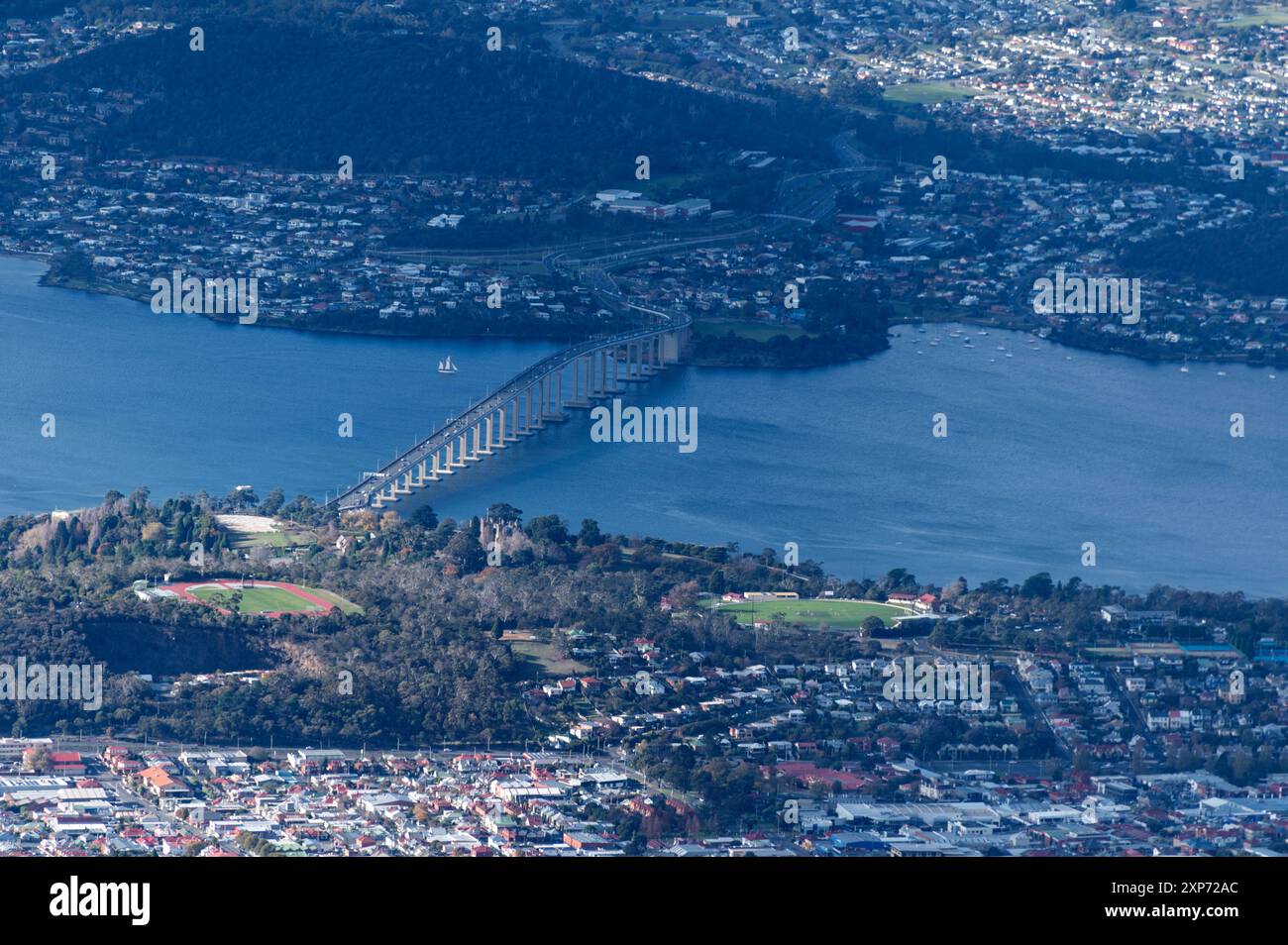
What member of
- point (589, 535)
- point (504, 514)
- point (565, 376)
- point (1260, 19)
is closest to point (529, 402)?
point (565, 376)

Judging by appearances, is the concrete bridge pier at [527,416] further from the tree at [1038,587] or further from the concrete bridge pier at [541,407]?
the tree at [1038,587]

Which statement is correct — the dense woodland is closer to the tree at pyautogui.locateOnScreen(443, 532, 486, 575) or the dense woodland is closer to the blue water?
the tree at pyautogui.locateOnScreen(443, 532, 486, 575)

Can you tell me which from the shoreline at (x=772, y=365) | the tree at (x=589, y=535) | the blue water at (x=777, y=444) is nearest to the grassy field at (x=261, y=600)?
the tree at (x=589, y=535)

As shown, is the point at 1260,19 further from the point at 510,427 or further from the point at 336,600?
the point at 336,600

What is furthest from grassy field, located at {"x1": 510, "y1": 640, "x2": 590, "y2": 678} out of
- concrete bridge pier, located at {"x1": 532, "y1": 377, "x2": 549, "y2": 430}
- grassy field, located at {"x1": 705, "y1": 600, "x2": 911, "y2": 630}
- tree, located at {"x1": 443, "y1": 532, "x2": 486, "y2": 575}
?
concrete bridge pier, located at {"x1": 532, "y1": 377, "x2": 549, "y2": 430}
